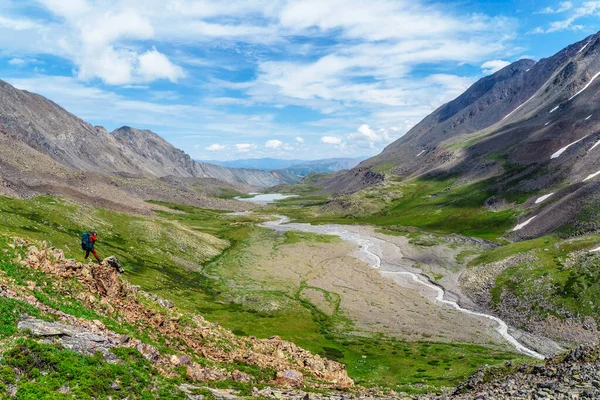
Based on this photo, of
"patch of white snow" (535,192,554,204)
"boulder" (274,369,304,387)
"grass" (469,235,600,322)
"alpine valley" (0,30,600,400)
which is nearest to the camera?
"alpine valley" (0,30,600,400)

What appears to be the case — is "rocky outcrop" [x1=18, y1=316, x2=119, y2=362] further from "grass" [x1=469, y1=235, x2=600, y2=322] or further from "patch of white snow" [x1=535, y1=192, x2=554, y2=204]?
"patch of white snow" [x1=535, y1=192, x2=554, y2=204]

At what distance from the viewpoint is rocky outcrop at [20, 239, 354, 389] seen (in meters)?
33.6

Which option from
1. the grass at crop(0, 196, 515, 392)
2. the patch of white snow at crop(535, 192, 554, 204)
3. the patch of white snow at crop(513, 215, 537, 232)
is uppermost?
the patch of white snow at crop(535, 192, 554, 204)

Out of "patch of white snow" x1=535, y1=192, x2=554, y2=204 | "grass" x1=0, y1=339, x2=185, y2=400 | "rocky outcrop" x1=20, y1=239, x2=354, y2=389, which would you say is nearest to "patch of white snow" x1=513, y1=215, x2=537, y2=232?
"patch of white snow" x1=535, y1=192, x2=554, y2=204

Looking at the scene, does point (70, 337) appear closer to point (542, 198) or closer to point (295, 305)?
point (295, 305)

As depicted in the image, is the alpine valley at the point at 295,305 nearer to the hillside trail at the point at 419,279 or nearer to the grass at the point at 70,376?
the grass at the point at 70,376

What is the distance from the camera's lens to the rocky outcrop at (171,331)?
33.6 metres

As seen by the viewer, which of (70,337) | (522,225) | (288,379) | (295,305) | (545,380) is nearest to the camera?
(70,337)

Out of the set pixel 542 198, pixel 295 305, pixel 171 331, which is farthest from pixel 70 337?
pixel 542 198

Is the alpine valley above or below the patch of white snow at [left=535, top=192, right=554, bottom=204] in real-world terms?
below

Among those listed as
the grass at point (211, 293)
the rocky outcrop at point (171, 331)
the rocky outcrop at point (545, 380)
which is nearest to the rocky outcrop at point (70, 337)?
the grass at point (211, 293)

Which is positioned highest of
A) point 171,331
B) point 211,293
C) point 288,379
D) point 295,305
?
point 171,331

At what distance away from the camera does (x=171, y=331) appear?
121 ft

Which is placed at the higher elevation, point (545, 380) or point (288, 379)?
point (545, 380)
